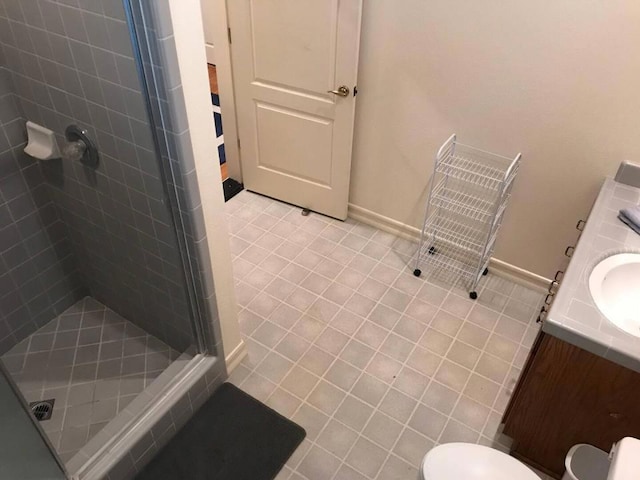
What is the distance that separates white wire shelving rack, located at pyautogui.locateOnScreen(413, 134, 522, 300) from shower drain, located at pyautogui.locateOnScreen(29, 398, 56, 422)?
1.75m

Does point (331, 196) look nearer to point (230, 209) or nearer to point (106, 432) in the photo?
point (230, 209)

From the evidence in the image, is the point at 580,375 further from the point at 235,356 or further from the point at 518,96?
the point at 235,356

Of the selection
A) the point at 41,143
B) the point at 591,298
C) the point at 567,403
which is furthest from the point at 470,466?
the point at 41,143

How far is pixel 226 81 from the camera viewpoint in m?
2.90

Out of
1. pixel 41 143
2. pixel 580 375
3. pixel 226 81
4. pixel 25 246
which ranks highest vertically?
pixel 41 143

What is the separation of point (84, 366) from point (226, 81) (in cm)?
164

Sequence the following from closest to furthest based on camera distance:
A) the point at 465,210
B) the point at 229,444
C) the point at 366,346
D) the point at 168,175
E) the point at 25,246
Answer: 1. the point at 168,175
2. the point at 229,444
3. the point at 25,246
4. the point at 366,346
5. the point at 465,210

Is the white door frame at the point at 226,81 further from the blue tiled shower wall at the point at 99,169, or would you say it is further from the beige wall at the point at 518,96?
the blue tiled shower wall at the point at 99,169

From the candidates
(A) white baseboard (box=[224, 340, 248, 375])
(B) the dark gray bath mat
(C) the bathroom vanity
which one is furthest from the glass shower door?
(C) the bathroom vanity

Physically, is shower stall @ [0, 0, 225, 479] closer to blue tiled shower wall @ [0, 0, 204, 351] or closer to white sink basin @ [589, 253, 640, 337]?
blue tiled shower wall @ [0, 0, 204, 351]

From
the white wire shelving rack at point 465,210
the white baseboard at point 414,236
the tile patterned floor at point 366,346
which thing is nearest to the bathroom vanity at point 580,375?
the tile patterned floor at point 366,346

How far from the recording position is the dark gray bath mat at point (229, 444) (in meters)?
1.90

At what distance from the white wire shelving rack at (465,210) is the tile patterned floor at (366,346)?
125mm

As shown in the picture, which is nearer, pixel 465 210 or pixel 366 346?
pixel 366 346
